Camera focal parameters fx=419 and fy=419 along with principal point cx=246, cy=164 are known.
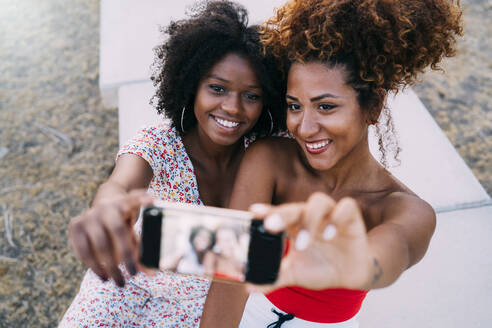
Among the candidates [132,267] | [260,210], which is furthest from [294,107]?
[132,267]

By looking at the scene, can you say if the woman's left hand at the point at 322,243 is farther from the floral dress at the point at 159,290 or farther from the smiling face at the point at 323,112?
the floral dress at the point at 159,290

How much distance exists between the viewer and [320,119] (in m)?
1.46

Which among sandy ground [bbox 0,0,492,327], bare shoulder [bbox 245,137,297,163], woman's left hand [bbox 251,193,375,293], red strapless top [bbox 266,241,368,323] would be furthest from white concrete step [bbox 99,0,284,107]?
woman's left hand [bbox 251,193,375,293]

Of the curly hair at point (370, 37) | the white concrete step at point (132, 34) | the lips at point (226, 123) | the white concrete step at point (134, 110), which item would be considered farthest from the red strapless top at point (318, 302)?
the white concrete step at point (132, 34)

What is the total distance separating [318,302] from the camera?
1568 mm

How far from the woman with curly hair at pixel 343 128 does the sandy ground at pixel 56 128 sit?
4.98ft

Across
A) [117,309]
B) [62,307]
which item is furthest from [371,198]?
[62,307]

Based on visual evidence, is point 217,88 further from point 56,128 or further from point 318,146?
point 56,128

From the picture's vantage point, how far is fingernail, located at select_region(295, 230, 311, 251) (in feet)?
2.85

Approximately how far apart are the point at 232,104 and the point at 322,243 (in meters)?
0.92

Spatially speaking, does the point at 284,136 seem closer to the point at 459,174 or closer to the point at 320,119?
the point at 320,119

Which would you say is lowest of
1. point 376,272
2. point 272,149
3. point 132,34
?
point 376,272

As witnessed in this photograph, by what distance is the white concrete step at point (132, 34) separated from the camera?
10.0ft

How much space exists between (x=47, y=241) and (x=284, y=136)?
1792mm
